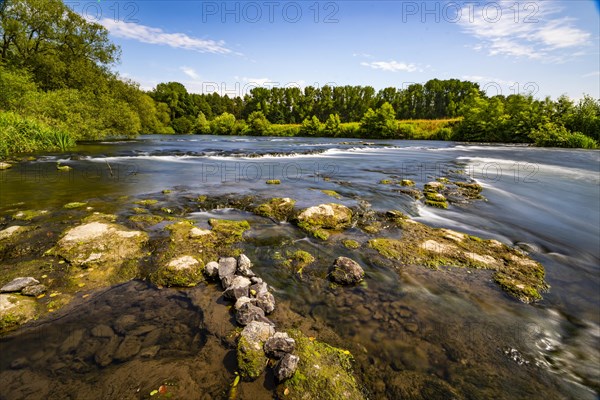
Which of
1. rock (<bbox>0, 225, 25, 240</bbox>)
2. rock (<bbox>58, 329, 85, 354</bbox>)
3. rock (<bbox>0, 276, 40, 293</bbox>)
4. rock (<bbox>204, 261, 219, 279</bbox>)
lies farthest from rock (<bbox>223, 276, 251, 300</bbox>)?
rock (<bbox>0, 225, 25, 240</bbox>)

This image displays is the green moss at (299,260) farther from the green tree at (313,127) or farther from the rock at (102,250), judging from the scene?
the green tree at (313,127)

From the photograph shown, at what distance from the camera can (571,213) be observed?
935 centimetres

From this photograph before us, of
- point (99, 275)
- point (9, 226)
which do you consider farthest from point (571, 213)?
point (9, 226)

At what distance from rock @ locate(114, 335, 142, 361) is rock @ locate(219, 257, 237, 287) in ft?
4.21

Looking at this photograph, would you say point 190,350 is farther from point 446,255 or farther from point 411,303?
point 446,255

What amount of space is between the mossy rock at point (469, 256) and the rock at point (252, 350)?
2.99 m

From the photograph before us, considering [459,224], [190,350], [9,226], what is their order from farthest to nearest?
1. [459,224]
2. [9,226]
3. [190,350]

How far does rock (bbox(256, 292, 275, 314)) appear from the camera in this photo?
350cm

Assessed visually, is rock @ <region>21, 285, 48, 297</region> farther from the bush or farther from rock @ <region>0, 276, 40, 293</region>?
the bush

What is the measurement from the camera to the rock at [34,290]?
11.4ft

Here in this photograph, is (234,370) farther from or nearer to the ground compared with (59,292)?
nearer to the ground

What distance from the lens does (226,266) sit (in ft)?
13.9

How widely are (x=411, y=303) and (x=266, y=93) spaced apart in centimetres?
10563

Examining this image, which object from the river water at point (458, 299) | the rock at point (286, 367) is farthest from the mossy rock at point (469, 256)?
the rock at point (286, 367)
